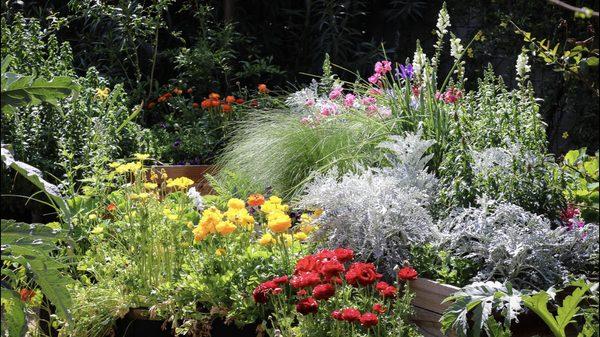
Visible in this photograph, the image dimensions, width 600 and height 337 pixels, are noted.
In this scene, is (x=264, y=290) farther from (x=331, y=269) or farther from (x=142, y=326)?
(x=142, y=326)

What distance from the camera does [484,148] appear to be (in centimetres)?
356

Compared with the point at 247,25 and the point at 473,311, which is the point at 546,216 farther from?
the point at 247,25

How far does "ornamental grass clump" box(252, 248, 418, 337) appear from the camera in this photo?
8.26 ft

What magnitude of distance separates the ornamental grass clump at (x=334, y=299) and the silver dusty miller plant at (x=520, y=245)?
33cm

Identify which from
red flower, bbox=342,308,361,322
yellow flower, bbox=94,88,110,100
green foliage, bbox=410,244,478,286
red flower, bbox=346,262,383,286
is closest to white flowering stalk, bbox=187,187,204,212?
green foliage, bbox=410,244,478,286

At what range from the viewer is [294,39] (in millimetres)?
7879

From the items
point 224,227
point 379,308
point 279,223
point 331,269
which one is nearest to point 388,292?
point 379,308

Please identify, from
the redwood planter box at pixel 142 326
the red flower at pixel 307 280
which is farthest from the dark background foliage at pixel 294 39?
the red flower at pixel 307 280

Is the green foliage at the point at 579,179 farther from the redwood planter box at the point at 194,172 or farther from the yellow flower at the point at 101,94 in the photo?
the yellow flower at the point at 101,94

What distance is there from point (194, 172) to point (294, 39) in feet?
10.5

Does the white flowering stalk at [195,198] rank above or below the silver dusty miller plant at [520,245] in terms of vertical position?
below

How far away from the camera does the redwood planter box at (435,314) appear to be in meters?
2.81

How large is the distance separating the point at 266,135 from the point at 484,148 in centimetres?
143

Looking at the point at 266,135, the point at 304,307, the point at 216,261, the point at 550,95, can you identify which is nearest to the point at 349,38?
the point at 550,95
